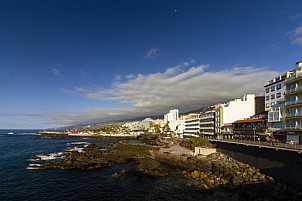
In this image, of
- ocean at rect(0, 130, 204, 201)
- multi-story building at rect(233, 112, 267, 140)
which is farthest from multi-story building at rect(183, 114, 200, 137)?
ocean at rect(0, 130, 204, 201)

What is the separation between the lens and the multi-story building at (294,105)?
40409 millimetres

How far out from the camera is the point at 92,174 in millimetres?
41406

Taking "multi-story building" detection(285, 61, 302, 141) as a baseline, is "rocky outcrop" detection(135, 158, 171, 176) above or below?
below

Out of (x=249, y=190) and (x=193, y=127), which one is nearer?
(x=249, y=190)

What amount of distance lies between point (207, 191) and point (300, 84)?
38158 millimetres

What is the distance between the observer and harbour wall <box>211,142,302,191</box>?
28.5 metres

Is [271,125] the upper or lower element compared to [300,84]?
lower

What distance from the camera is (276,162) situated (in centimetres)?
3312

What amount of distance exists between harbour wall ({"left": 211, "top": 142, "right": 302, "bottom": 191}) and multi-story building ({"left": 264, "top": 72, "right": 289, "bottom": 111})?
82.1ft

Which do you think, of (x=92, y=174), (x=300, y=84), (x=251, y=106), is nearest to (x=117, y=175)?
(x=92, y=174)

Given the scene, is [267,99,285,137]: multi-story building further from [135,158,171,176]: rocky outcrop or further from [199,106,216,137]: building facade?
[135,158,171,176]: rocky outcrop

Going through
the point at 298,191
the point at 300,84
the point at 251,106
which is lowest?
the point at 298,191

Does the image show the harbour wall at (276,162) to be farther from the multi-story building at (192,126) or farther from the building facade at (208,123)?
the multi-story building at (192,126)

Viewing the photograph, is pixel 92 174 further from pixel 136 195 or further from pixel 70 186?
pixel 136 195
